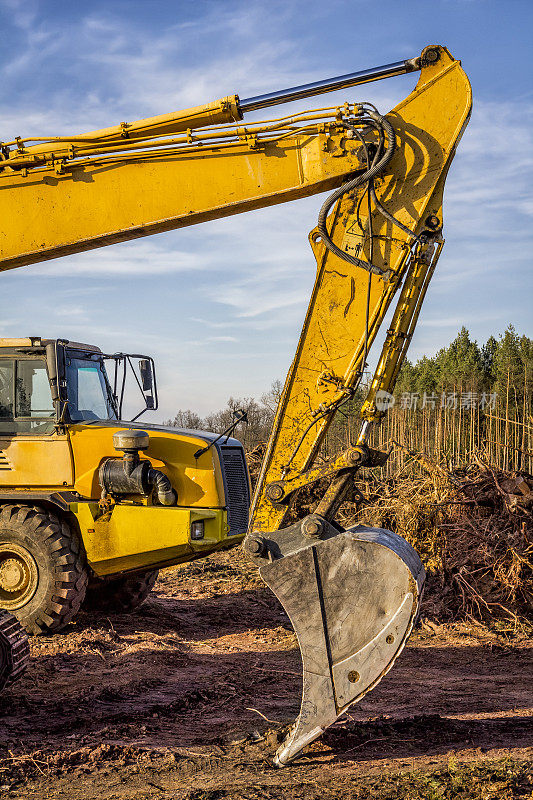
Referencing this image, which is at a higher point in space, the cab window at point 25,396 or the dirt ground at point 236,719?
the cab window at point 25,396

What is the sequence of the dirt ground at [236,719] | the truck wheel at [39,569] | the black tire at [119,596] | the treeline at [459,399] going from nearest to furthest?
the dirt ground at [236,719] → the truck wheel at [39,569] → the black tire at [119,596] → the treeline at [459,399]

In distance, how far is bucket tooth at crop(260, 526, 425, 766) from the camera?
4629 mm

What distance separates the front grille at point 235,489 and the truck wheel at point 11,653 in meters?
2.85

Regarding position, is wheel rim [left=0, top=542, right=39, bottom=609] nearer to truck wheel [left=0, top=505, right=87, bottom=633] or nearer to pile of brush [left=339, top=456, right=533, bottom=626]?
truck wheel [left=0, top=505, right=87, bottom=633]

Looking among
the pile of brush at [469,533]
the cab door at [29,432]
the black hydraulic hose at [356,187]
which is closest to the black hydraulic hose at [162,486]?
the cab door at [29,432]

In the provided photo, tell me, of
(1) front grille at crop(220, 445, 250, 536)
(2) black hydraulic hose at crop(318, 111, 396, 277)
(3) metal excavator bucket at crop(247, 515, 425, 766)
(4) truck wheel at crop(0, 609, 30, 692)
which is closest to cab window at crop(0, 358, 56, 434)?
(1) front grille at crop(220, 445, 250, 536)

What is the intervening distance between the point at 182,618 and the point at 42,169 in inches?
226

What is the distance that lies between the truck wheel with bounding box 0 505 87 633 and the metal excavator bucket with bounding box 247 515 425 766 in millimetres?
3852

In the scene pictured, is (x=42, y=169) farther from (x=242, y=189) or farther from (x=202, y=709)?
(x=202, y=709)

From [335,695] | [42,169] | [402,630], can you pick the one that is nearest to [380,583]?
[402,630]

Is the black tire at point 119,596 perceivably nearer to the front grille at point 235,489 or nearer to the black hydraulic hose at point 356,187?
the front grille at point 235,489

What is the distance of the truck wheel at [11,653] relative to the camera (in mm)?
5992

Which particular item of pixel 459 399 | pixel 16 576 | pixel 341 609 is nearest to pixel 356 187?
pixel 341 609

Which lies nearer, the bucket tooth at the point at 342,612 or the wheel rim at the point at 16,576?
the bucket tooth at the point at 342,612
